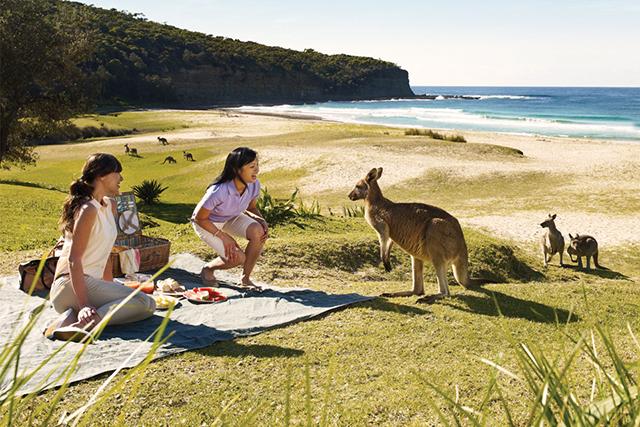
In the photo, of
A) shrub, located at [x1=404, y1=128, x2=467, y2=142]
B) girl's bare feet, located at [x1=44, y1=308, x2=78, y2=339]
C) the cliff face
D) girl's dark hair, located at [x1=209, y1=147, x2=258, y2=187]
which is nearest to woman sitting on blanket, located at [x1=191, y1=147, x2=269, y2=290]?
girl's dark hair, located at [x1=209, y1=147, x2=258, y2=187]

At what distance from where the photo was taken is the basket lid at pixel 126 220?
348 inches

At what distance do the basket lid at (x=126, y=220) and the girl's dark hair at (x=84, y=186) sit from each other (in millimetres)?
2817

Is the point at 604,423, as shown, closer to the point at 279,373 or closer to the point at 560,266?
the point at 279,373

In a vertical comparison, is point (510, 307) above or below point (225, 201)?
below

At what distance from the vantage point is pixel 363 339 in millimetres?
6020

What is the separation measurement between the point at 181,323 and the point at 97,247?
110 cm

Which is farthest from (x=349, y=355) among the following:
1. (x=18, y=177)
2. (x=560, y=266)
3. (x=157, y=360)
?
(x=18, y=177)

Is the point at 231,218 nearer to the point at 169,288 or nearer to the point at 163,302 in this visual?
the point at 169,288

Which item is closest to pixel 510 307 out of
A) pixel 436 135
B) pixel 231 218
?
pixel 231 218

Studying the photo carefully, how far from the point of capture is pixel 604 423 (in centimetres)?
123

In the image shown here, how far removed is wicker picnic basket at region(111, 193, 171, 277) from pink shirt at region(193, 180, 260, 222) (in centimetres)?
139

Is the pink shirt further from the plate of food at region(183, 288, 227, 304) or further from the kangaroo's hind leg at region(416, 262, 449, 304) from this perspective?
the kangaroo's hind leg at region(416, 262, 449, 304)

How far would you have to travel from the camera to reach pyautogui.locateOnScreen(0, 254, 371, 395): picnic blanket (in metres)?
5.28

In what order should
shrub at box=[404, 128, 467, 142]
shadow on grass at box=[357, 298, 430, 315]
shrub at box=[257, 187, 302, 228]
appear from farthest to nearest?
shrub at box=[404, 128, 467, 142]
shrub at box=[257, 187, 302, 228]
shadow on grass at box=[357, 298, 430, 315]
